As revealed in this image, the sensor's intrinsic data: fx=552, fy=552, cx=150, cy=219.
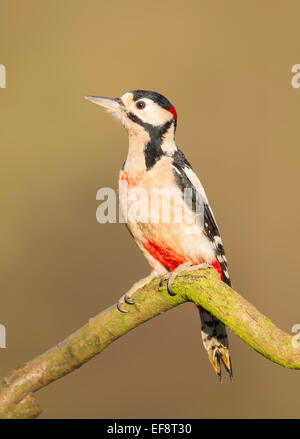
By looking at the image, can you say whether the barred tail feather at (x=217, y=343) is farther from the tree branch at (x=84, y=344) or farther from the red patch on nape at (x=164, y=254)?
the tree branch at (x=84, y=344)

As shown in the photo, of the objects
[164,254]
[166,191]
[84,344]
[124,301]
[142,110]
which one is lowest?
[84,344]

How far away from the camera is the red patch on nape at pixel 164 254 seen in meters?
1.86

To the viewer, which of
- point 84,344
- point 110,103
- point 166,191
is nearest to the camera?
point 84,344

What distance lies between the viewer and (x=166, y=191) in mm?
1821

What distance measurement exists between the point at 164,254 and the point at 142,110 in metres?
0.50

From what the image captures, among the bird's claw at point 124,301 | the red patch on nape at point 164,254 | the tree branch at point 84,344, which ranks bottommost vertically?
the tree branch at point 84,344

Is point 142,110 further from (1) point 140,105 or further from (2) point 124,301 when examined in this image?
(2) point 124,301

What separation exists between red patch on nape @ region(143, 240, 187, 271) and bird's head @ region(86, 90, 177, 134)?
1.31 ft

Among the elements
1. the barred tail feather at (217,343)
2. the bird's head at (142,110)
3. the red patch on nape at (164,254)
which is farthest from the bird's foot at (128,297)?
the bird's head at (142,110)

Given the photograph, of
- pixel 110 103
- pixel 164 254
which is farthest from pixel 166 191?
pixel 110 103

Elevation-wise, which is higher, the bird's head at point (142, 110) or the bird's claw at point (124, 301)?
the bird's head at point (142, 110)

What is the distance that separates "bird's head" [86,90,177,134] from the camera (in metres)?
1.89

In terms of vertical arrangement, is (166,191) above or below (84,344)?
above
